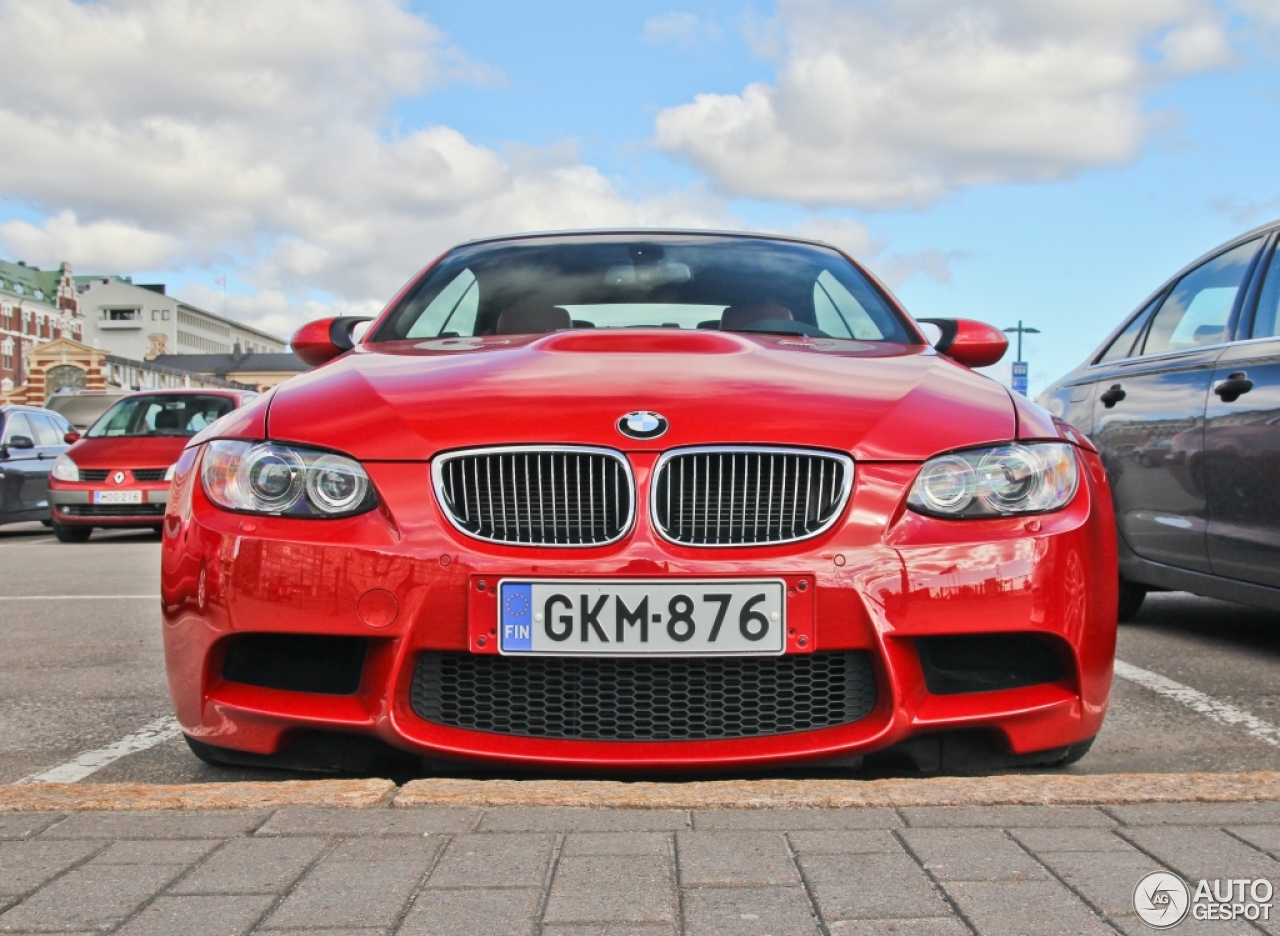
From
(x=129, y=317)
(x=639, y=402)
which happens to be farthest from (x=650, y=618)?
(x=129, y=317)

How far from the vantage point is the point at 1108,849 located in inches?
93.5

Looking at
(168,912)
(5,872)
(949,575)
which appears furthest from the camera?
(949,575)

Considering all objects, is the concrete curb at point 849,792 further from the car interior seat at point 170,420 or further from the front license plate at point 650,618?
the car interior seat at point 170,420

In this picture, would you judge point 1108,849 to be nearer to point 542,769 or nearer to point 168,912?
point 542,769

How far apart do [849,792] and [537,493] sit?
2.84 ft

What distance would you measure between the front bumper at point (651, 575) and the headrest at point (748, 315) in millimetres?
1415

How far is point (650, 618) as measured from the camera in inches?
108

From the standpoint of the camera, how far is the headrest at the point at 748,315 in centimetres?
423

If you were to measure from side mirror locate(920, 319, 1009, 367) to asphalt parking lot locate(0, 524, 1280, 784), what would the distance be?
1.13 meters

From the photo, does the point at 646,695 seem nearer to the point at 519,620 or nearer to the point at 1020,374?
the point at 519,620

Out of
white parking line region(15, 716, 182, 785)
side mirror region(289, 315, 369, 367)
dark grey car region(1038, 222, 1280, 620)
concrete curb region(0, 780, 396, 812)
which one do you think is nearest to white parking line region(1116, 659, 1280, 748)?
dark grey car region(1038, 222, 1280, 620)

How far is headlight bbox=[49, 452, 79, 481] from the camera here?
1331 cm

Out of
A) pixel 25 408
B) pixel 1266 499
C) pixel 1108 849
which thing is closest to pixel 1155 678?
pixel 1266 499

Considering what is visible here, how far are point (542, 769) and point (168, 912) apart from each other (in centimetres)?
89
